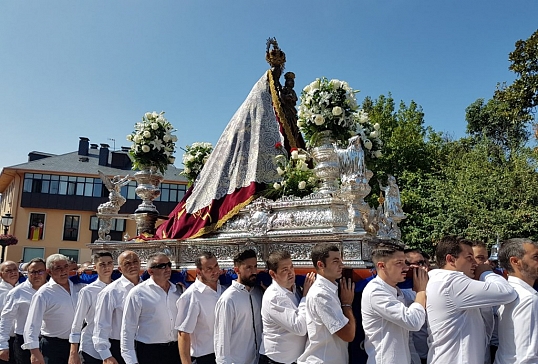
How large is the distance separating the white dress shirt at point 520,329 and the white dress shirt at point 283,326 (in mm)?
1443

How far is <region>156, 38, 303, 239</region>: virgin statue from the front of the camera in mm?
8297

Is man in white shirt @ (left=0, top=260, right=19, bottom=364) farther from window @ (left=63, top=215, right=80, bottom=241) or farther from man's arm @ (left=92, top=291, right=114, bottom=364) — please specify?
window @ (left=63, top=215, right=80, bottom=241)

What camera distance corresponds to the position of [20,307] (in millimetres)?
6309

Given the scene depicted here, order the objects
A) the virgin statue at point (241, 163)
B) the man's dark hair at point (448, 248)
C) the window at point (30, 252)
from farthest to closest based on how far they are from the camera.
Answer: the window at point (30, 252)
the virgin statue at point (241, 163)
the man's dark hair at point (448, 248)

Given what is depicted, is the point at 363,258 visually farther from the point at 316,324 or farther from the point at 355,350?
the point at 316,324

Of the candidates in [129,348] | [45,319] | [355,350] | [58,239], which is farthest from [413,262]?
[58,239]

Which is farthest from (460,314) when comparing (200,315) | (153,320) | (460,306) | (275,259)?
(153,320)

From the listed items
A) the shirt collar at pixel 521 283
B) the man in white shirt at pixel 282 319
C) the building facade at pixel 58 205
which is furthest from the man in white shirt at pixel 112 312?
the building facade at pixel 58 205

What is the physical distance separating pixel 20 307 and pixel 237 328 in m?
3.66

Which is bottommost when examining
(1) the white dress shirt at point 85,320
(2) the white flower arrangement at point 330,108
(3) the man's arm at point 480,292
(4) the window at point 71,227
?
(1) the white dress shirt at point 85,320

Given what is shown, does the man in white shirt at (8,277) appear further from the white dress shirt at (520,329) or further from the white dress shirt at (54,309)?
the white dress shirt at (520,329)

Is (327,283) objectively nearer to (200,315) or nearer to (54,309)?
(200,315)

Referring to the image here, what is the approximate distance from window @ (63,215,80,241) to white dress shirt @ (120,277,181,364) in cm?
3383

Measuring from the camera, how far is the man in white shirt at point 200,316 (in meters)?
4.30
